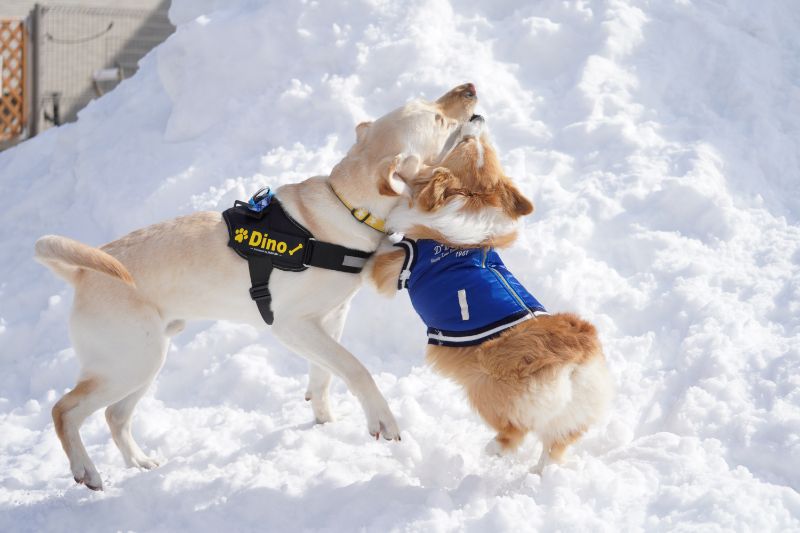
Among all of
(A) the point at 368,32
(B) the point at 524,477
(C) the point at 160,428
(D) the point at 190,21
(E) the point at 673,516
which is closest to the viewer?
(E) the point at 673,516

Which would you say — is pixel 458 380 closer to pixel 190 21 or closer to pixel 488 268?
pixel 488 268

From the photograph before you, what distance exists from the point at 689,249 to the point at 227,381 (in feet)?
8.99

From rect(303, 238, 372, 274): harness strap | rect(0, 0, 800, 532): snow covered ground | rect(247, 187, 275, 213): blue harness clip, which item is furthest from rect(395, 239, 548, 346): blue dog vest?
rect(247, 187, 275, 213): blue harness clip

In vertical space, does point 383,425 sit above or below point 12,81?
above

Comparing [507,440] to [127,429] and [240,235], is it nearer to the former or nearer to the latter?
[240,235]

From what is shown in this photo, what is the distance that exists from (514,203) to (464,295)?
480 millimetres

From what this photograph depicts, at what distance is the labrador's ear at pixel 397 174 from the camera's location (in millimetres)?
3545

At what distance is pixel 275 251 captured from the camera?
3.72m

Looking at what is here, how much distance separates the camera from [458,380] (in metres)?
3.39

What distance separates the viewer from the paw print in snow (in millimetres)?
3765

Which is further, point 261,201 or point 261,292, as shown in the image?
point 261,201

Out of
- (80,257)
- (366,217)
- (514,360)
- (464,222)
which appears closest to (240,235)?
(366,217)

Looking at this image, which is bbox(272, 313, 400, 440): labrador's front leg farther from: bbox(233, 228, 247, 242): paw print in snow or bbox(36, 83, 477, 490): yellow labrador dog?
bbox(233, 228, 247, 242): paw print in snow

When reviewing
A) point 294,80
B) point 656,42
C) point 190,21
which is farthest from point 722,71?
point 190,21
